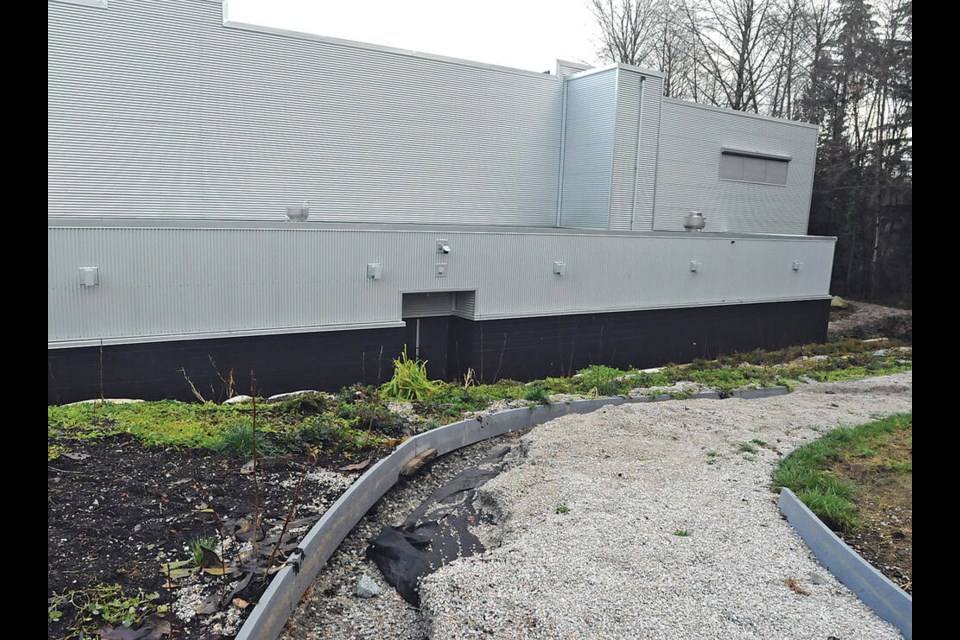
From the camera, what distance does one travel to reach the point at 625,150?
61.4 ft

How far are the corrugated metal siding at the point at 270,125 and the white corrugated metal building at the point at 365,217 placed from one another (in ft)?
0.15

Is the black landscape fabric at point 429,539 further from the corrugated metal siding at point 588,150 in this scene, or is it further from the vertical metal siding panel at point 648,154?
the vertical metal siding panel at point 648,154

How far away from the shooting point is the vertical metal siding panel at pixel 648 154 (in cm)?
1891

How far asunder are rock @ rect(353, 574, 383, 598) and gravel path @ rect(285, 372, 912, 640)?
73mm

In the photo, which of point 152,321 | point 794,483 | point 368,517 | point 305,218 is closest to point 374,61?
point 305,218

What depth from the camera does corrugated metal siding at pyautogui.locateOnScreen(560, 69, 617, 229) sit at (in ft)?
60.8

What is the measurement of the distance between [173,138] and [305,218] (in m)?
3.19

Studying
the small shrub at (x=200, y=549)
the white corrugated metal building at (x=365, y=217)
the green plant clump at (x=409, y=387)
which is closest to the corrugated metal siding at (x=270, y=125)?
the white corrugated metal building at (x=365, y=217)

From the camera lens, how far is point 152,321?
11523 mm

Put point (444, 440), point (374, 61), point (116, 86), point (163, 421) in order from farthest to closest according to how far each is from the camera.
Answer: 1. point (374, 61)
2. point (116, 86)
3. point (444, 440)
4. point (163, 421)

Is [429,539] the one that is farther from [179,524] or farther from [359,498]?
[179,524]

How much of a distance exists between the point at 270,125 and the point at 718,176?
13825 millimetres

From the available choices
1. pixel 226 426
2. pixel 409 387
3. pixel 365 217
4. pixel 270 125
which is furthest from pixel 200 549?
pixel 365 217
